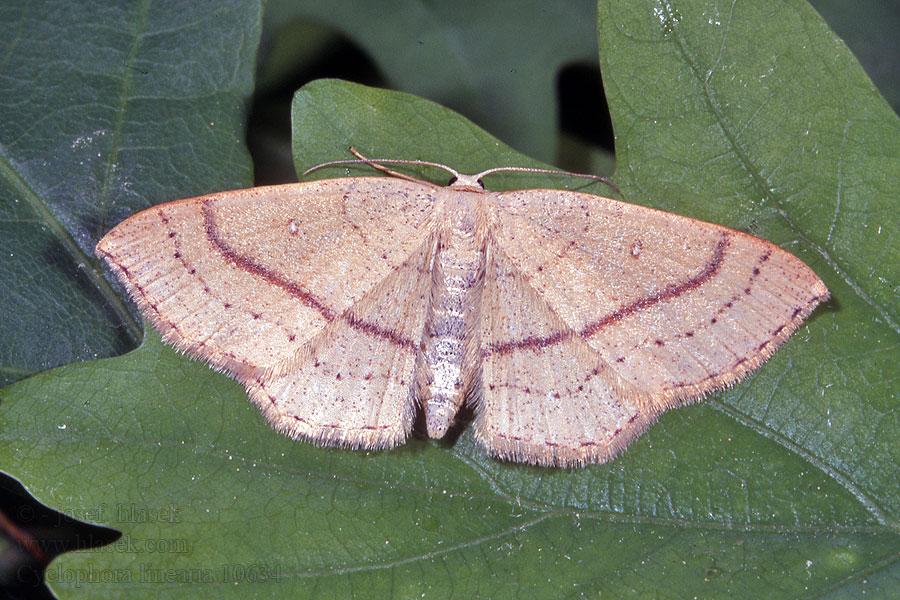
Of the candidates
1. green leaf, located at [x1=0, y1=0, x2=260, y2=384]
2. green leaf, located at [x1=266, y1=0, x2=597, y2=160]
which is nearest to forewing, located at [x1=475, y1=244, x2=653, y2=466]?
green leaf, located at [x1=266, y1=0, x2=597, y2=160]

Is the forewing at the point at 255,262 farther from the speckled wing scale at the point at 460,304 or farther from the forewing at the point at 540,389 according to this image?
the forewing at the point at 540,389

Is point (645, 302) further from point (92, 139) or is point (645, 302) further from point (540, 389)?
point (92, 139)

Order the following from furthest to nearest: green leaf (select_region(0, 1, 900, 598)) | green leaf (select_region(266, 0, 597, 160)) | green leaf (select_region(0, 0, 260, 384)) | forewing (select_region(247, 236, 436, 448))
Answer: green leaf (select_region(266, 0, 597, 160))
green leaf (select_region(0, 0, 260, 384))
forewing (select_region(247, 236, 436, 448))
green leaf (select_region(0, 1, 900, 598))

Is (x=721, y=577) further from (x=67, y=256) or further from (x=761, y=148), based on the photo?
(x=67, y=256)

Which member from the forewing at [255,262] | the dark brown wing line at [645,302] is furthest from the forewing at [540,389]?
the forewing at [255,262]

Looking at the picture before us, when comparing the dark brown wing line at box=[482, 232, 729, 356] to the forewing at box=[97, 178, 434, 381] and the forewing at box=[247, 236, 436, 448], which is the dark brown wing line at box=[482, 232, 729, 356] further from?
the forewing at box=[97, 178, 434, 381]

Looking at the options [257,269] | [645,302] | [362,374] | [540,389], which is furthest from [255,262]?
[645,302]

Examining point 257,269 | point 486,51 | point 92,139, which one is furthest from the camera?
point 486,51

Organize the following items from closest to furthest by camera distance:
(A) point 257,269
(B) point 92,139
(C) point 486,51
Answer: (A) point 257,269
(B) point 92,139
(C) point 486,51
